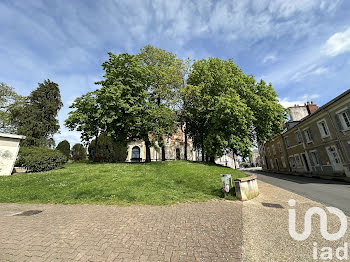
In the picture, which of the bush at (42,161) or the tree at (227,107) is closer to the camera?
the bush at (42,161)

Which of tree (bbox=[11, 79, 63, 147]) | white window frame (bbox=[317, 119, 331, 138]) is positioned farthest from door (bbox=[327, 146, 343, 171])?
tree (bbox=[11, 79, 63, 147])

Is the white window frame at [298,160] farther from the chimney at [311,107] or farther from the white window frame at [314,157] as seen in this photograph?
the chimney at [311,107]

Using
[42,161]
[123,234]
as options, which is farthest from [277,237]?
[42,161]

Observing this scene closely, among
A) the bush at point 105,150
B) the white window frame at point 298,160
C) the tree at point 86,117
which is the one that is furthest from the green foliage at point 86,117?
the white window frame at point 298,160

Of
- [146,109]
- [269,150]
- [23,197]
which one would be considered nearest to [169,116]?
[146,109]

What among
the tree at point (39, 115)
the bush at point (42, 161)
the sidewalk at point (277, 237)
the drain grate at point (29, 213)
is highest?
the tree at point (39, 115)

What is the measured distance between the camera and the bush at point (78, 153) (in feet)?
87.6

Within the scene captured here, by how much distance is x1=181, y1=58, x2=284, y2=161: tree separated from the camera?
16922 mm

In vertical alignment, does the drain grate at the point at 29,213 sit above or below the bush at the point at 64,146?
below

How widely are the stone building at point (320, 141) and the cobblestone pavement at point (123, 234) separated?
19.1m

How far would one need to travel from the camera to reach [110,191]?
8695 mm

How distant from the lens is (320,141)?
2044 cm

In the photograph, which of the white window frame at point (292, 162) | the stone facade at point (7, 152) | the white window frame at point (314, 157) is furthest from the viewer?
the white window frame at point (292, 162)

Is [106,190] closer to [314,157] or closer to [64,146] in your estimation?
[64,146]
